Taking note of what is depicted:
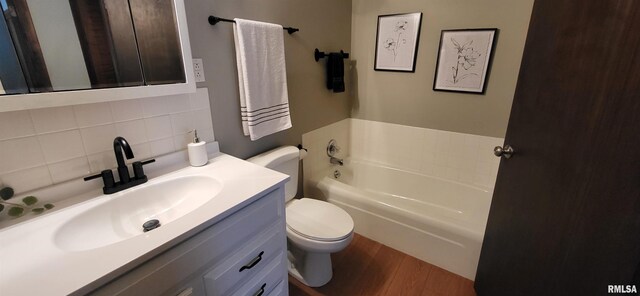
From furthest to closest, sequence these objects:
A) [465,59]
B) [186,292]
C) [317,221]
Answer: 1. [465,59]
2. [317,221]
3. [186,292]

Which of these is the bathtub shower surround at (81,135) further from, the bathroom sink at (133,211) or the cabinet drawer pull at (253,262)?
the cabinet drawer pull at (253,262)

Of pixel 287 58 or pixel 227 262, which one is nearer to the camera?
pixel 227 262

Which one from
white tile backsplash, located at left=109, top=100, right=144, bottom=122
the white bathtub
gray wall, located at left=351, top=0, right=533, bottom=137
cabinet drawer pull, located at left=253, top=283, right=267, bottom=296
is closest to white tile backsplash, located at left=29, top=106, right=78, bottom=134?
white tile backsplash, located at left=109, top=100, right=144, bottom=122

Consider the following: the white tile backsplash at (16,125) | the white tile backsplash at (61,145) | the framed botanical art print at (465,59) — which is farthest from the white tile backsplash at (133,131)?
the framed botanical art print at (465,59)

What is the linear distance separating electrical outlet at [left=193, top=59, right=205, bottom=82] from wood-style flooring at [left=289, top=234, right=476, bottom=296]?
132 centimetres

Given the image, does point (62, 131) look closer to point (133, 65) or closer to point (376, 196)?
point (133, 65)

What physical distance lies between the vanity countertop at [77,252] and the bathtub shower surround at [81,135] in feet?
0.47

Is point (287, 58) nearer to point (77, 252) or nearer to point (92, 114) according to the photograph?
point (92, 114)

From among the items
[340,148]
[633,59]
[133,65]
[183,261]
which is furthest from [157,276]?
[340,148]

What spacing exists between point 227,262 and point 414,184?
1.81 meters

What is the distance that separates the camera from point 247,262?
96 cm

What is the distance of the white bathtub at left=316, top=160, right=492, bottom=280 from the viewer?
1.63 m

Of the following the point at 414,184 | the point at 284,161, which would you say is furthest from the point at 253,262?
the point at 414,184

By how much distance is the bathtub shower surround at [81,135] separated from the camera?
0.80m
